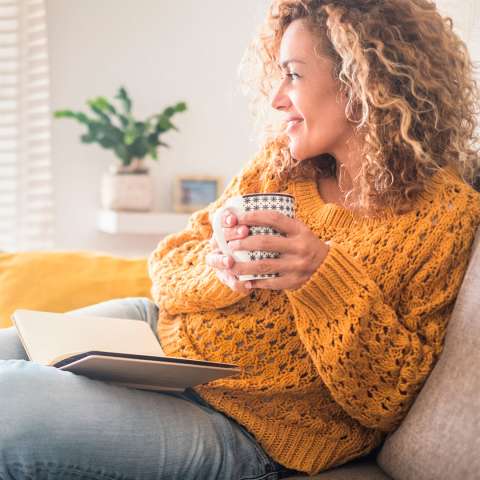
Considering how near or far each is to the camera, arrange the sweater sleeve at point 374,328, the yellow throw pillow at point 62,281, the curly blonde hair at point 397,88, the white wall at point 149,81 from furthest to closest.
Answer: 1. the white wall at point 149,81
2. the yellow throw pillow at point 62,281
3. the curly blonde hair at point 397,88
4. the sweater sleeve at point 374,328

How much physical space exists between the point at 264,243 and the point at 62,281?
0.82m

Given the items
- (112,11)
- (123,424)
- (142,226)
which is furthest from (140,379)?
(112,11)

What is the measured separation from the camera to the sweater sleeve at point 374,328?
1.07 m

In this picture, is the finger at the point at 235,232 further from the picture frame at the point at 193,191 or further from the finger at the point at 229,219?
the picture frame at the point at 193,191

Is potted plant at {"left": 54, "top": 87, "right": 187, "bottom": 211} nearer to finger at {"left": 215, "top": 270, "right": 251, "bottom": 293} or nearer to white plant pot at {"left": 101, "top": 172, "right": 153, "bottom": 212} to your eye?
white plant pot at {"left": 101, "top": 172, "right": 153, "bottom": 212}

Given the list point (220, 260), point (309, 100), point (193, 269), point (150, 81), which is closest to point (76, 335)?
point (193, 269)

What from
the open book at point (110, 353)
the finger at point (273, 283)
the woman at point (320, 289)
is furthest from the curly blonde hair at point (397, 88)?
the open book at point (110, 353)

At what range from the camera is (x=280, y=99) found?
127 cm

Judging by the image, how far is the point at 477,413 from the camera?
37.6 inches

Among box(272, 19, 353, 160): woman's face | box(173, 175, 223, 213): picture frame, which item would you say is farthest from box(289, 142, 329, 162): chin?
box(173, 175, 223, 213): picture frame

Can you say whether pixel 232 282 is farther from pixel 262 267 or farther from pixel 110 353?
pixel 110 353

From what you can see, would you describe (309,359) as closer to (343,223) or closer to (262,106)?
(343,223)

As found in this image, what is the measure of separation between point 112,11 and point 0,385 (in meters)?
2.35

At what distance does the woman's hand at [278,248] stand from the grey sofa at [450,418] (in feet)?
0.71
